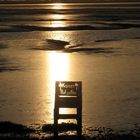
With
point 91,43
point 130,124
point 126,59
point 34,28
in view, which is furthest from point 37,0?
point 130,124

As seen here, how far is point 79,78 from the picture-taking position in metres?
21.2

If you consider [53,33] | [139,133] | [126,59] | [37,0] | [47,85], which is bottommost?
[139,133]

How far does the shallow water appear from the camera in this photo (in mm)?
15406

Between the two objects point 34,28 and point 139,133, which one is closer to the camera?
point 139,133

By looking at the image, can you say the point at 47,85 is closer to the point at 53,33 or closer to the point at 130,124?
the point at 130,124

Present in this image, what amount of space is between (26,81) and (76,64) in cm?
470

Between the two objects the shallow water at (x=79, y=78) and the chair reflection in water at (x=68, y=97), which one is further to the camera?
the shallow water at (x=79, y=78)

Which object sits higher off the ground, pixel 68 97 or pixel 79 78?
pixel 79 78

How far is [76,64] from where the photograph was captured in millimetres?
25172

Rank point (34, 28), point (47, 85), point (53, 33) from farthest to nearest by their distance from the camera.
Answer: point (34, 28) → point (53, 33) → point (47, 85)

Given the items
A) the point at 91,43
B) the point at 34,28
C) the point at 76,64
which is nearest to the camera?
the point at 76,64

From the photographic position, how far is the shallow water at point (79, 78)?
15406mm

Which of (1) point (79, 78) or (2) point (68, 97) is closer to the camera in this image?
(2) point (68, 97)

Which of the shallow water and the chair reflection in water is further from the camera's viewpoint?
the shallow water
